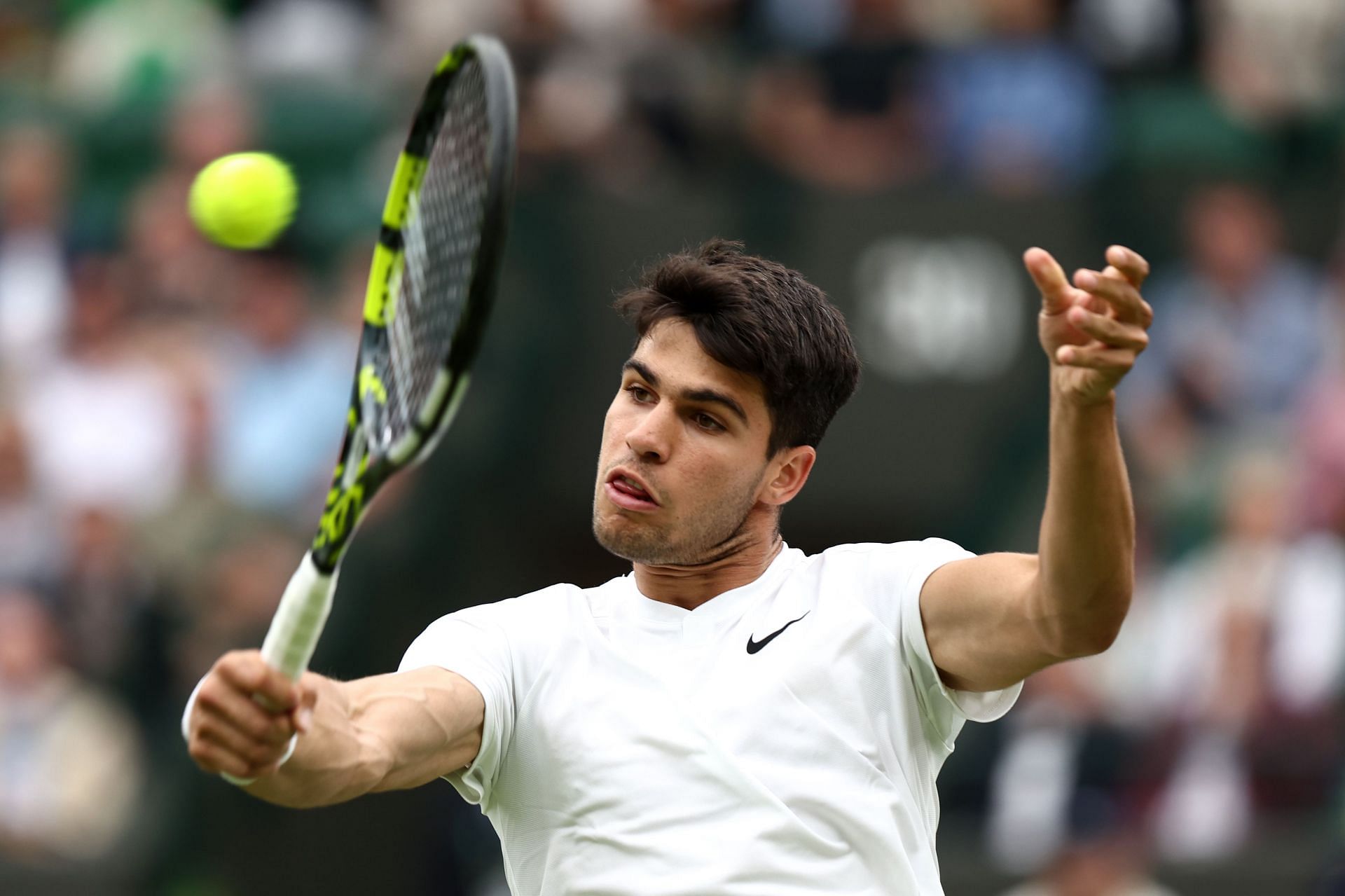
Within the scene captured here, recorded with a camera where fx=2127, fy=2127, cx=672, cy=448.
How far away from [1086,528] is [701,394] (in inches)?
36.7

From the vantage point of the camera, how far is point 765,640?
13.8 ft

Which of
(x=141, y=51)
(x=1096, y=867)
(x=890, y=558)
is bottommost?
(x=1096, y=867)

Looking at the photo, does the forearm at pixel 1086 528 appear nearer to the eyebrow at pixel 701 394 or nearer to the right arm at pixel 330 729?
the eyebrow at pixel 701 394

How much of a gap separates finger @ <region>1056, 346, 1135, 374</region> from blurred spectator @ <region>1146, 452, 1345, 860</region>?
4.72m

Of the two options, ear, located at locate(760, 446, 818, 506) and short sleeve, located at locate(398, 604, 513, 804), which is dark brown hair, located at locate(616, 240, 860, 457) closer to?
ear, located at locate(760, 446, 818, 506)

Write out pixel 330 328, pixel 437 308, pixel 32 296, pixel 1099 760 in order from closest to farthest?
pixel 437 308 < pixel 1099 760 < pixel 330 328 < pixel 32 296

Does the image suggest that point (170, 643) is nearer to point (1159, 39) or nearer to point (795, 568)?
point (795, 568)

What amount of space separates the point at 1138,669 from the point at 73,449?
4855mm

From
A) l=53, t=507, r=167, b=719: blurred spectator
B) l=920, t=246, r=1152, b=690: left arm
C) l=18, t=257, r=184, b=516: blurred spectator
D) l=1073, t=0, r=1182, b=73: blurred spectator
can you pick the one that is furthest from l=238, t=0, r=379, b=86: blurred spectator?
l=920, t=246, r=1152, b=690: left arm

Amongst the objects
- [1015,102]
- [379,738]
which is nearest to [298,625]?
[379,738]

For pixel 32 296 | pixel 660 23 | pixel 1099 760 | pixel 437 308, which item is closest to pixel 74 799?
pixel 32 296

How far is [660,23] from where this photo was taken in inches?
420

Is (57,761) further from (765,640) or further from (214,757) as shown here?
(214,757)

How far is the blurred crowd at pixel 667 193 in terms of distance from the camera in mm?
8352
